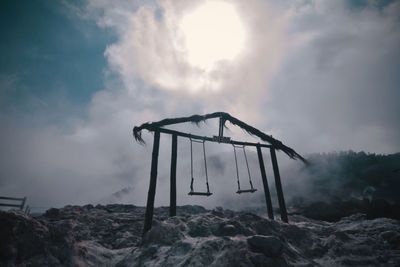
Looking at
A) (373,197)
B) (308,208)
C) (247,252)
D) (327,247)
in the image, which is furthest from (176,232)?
(373,197)

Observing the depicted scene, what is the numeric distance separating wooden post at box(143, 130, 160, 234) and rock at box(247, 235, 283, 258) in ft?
9.16

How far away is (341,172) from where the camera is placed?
2489 cm

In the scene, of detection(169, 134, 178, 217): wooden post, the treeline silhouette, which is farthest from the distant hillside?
detection(169, 134, 178, 217): wooden post

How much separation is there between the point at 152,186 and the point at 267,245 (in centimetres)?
332

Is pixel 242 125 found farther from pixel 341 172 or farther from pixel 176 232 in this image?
pixel 341 172

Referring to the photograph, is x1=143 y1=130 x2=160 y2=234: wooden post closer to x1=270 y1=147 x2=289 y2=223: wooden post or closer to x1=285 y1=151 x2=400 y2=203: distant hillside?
x1=270 y1=147 x2=289 y2=223: wooden post

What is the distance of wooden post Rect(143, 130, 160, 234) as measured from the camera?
486 centimetres

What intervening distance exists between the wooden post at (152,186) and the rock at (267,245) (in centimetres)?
279

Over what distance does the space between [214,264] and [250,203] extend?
1214 inches

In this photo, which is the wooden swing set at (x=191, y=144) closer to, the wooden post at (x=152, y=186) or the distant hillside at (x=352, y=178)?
the wooden post at (x=152, y=186)

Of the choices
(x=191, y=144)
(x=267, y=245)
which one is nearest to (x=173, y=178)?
(x=191, y=144)

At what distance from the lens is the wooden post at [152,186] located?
4855 mm

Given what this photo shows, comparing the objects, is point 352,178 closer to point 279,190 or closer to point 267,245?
point 279,190

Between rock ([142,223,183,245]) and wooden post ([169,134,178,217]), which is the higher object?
wooden post ([169,134,178,217])
